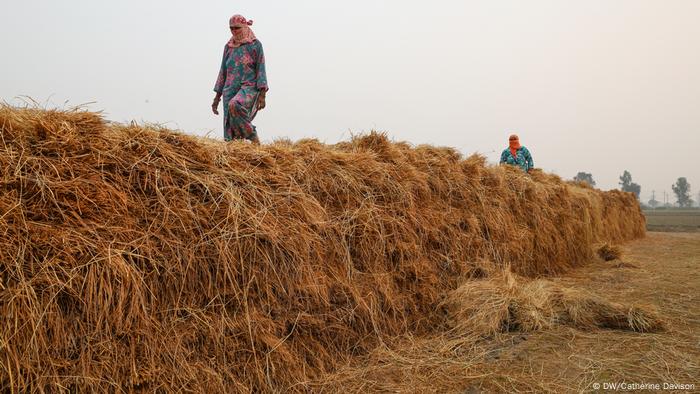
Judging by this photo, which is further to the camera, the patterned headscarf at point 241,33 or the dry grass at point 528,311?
the patterned headscarf at point 241,33

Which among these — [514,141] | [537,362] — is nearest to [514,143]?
[514,141]

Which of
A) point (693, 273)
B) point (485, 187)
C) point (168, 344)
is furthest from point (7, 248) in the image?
point (693, 273)

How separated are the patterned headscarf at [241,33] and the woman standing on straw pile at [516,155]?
20.7 feet

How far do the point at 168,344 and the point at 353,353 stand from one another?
4.28ft

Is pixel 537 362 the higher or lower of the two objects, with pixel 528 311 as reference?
lower

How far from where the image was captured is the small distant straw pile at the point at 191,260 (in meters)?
1.79

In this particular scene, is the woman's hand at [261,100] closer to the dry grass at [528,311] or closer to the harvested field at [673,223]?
the dry grass at [528,311]

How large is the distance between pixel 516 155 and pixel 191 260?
8.21m

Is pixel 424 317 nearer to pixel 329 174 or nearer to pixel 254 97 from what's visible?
pixel 329 174

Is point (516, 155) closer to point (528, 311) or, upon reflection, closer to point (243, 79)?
point (528, 311)

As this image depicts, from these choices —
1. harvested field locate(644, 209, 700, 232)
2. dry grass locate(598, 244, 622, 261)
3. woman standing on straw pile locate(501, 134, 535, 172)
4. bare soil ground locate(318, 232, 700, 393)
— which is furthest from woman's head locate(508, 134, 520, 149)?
harvested field locate(644, 209, 700, 232)

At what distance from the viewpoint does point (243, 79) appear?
15.0ft

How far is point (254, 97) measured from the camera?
4555 mm

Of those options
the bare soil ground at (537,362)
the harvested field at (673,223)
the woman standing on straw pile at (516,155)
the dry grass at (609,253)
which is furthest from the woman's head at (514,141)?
the harvested field at (673,223)
